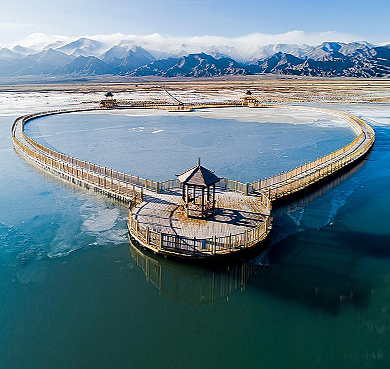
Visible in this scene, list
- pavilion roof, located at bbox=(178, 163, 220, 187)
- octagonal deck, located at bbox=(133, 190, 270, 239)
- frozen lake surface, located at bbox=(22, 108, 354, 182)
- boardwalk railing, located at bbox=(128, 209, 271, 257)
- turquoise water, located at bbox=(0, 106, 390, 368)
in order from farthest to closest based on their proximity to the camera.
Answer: frozen lake surface, located at bbox=(22, 108, 354, 182) → pavilion roof, located at bbox=(178, 163, 220, 187) → octagonal deck, located at bbox=(133, 190, 270, 239) → boardwalk railing, located at bbox=(128, 209, 271, 257) → turquoise water, located at bbox=(0, 106, 390, 368)

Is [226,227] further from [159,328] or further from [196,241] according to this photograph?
[159,328]

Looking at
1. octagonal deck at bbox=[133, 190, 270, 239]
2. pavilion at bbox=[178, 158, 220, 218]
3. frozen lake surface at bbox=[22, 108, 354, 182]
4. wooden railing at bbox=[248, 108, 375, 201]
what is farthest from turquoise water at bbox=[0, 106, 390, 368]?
frozen lake surface at bbox=[22, 108, 354, 182]

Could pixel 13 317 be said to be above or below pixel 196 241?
below

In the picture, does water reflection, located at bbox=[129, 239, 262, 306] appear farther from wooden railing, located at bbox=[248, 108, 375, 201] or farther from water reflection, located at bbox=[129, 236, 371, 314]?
wooden railing, located at bbox=[248, 108, 375, 201]

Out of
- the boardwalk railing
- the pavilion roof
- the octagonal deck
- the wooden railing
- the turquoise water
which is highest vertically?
the pavilion roof

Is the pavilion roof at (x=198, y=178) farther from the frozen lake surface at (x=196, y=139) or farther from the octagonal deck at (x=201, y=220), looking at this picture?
the frozen lake surface at (x=196, y=139)

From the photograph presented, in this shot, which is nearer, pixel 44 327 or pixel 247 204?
pixel 44 327

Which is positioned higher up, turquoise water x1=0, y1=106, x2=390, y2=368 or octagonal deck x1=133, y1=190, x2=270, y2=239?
octagonal deck x1=133, y1=190, x2=270, y2=239

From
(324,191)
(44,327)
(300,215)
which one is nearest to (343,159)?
(324,191)
